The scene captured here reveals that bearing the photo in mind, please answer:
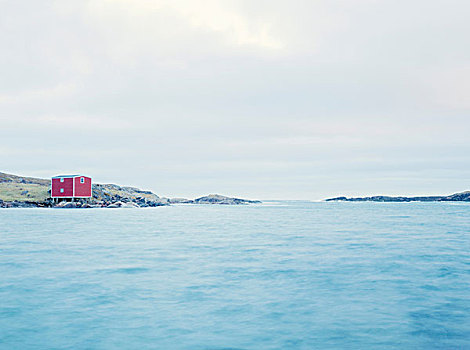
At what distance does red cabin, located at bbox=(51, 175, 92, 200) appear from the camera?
97.4 meters

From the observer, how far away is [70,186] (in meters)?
97.6

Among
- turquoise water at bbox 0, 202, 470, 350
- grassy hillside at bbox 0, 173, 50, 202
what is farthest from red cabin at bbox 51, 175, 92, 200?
turquoise water at bbox 0, 202, 470, 350

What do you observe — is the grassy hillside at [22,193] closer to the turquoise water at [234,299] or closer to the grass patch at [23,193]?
the grass patch at [23,193]

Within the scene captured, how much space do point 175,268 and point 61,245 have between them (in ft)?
45.3

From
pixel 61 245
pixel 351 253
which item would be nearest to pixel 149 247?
pixel 61 245

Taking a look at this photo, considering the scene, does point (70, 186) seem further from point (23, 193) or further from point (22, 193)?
point (22, 193)

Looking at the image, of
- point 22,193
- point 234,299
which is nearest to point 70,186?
point 22,193

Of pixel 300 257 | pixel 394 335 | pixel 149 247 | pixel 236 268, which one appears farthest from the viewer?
pixel 149 247

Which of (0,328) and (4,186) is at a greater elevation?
(4,186)

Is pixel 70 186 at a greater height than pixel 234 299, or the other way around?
pixel 70 186

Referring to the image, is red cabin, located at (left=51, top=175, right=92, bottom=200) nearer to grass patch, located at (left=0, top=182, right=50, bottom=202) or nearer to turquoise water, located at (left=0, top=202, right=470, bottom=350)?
grass patch, located at (left=0, top=182, right=50, bottom=202)

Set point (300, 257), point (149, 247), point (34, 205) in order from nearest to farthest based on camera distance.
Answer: point (300, 257), point (149, 247), point (34, 205)

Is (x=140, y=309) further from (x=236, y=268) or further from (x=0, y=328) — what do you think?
(x=236, y=268)

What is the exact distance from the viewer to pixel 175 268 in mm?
19578
